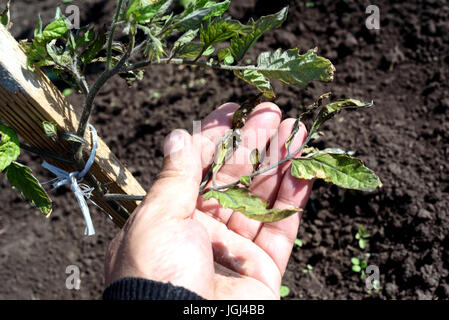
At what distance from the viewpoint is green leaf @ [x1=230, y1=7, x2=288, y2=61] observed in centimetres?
121

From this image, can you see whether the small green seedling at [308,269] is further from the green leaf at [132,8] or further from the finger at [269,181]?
the green leaf at [132,8]

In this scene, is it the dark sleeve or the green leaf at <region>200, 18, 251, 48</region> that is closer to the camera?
the green leaf at <region>200, 18, 251, 48</region>

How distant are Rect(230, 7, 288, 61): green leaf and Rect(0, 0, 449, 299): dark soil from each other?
4.55ft

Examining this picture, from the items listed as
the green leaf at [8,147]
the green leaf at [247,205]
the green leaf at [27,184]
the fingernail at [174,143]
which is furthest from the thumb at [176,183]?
the green leaf at [8,147]

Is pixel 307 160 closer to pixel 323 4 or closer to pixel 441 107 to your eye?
pixel 441 107

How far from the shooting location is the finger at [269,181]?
5.81ft

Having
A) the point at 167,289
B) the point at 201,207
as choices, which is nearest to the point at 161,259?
the point at 167,289

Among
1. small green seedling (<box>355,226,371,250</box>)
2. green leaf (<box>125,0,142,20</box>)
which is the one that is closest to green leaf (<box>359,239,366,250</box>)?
small green seedling (<box>355,226,371,250</box>)

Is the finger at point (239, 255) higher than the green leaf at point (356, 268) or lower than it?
higher

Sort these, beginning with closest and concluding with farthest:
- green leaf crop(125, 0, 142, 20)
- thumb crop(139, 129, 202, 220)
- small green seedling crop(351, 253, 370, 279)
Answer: green leaf crop(125, 0, 142, 20)
thumb crop(139, 129, 202, 220)
small green seedling crop(351, 253, 370, 279)

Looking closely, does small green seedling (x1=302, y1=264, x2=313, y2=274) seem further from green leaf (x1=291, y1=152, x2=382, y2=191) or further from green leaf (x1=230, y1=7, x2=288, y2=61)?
green leaf (x1=230, y1=7, x2=288, y2=61)

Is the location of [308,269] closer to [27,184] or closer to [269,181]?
[269,181]

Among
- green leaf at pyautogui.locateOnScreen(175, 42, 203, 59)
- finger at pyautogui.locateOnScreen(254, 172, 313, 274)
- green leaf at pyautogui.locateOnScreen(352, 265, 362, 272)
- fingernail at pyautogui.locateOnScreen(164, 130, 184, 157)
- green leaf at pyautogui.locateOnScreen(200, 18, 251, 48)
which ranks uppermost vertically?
green leaf at pyautogui.locateOnScreen(200, 18, 251, 48)

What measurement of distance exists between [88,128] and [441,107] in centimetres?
210
